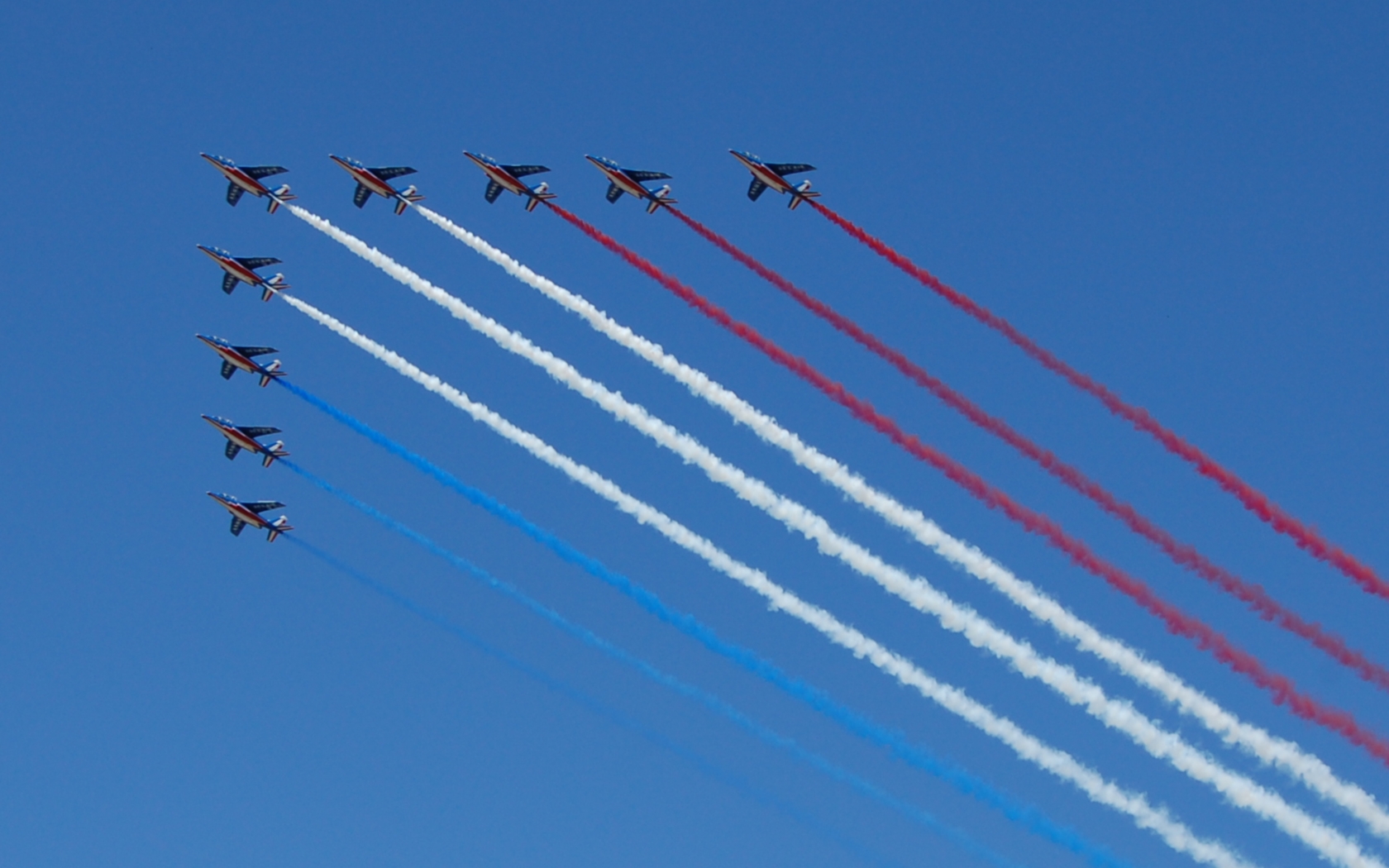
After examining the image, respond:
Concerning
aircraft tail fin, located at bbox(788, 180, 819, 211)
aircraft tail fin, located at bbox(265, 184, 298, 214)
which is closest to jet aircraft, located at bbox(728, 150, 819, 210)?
aircraft tail fin, located at bbox(788, 180, 819, 211)

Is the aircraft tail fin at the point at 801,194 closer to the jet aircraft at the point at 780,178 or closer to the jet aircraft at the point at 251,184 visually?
the jet aircraft at the point at 780,178

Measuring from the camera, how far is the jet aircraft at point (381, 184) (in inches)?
2876

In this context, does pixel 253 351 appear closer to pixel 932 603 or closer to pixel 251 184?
pixel 251 184

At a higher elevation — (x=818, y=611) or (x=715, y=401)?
(x=715, y=401)

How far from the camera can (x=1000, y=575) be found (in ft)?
197

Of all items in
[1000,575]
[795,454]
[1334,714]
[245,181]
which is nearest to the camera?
[1334,714]

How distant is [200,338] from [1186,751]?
41.4 metres

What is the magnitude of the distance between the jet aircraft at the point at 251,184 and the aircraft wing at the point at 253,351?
522cm

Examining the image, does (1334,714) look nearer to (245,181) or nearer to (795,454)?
(795,454)

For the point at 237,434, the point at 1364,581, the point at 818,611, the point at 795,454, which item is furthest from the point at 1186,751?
the point at 237,434

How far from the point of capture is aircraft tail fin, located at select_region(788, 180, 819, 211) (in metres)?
67.2

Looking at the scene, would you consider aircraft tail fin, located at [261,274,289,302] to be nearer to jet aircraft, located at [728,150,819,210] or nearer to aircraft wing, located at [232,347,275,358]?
aircraft wing, located at [232,347,275,358]

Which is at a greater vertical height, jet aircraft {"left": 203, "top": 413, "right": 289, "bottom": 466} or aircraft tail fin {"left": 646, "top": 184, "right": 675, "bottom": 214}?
aircraft tail fin {"left": 646, "top": 184, "right": 675, "bottom": 214}

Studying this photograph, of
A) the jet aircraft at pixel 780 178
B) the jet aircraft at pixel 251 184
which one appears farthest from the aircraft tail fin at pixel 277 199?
the jet aircraft at pixel 780 178
